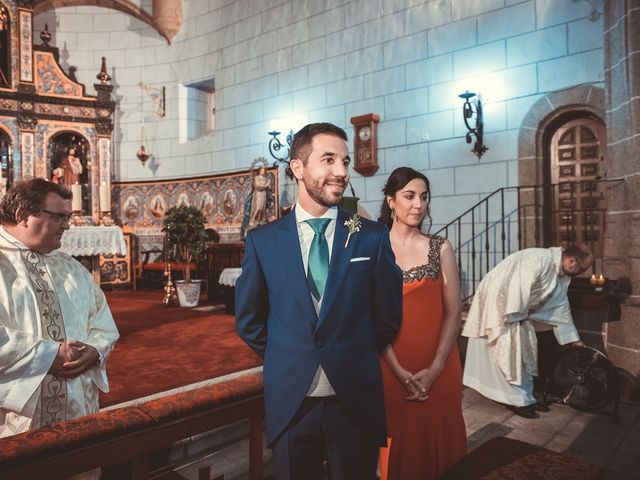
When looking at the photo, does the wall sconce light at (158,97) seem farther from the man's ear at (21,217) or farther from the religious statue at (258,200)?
the man's ear at (21,217)

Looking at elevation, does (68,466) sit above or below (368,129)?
below

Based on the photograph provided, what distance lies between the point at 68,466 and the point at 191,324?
495 cm

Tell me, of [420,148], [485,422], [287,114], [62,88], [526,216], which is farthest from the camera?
[62,88]

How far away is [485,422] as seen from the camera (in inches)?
151

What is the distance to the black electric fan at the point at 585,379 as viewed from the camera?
12.8 feet

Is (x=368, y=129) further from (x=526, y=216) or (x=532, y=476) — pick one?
(x=532, y=476)

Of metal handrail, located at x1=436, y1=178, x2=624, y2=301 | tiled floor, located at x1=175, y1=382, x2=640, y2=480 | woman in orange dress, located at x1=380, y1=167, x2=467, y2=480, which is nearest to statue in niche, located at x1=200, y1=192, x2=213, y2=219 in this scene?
metal handrail, located at x1=436, y1=178, x2=624, y2=301

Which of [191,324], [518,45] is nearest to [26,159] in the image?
[191,324]

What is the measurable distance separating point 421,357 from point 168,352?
3.14m

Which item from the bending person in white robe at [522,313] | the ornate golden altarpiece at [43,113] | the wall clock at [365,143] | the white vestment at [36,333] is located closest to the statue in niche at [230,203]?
the ornate golden altarpiece at [43,113]

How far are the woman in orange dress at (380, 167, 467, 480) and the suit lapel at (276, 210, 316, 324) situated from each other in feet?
2.18

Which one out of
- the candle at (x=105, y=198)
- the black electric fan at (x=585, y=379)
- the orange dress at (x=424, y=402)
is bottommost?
the black electric fan at (x=585, y=379)

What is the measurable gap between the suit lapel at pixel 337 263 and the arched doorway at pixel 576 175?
16.5ft

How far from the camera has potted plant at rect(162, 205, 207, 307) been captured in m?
7.18
